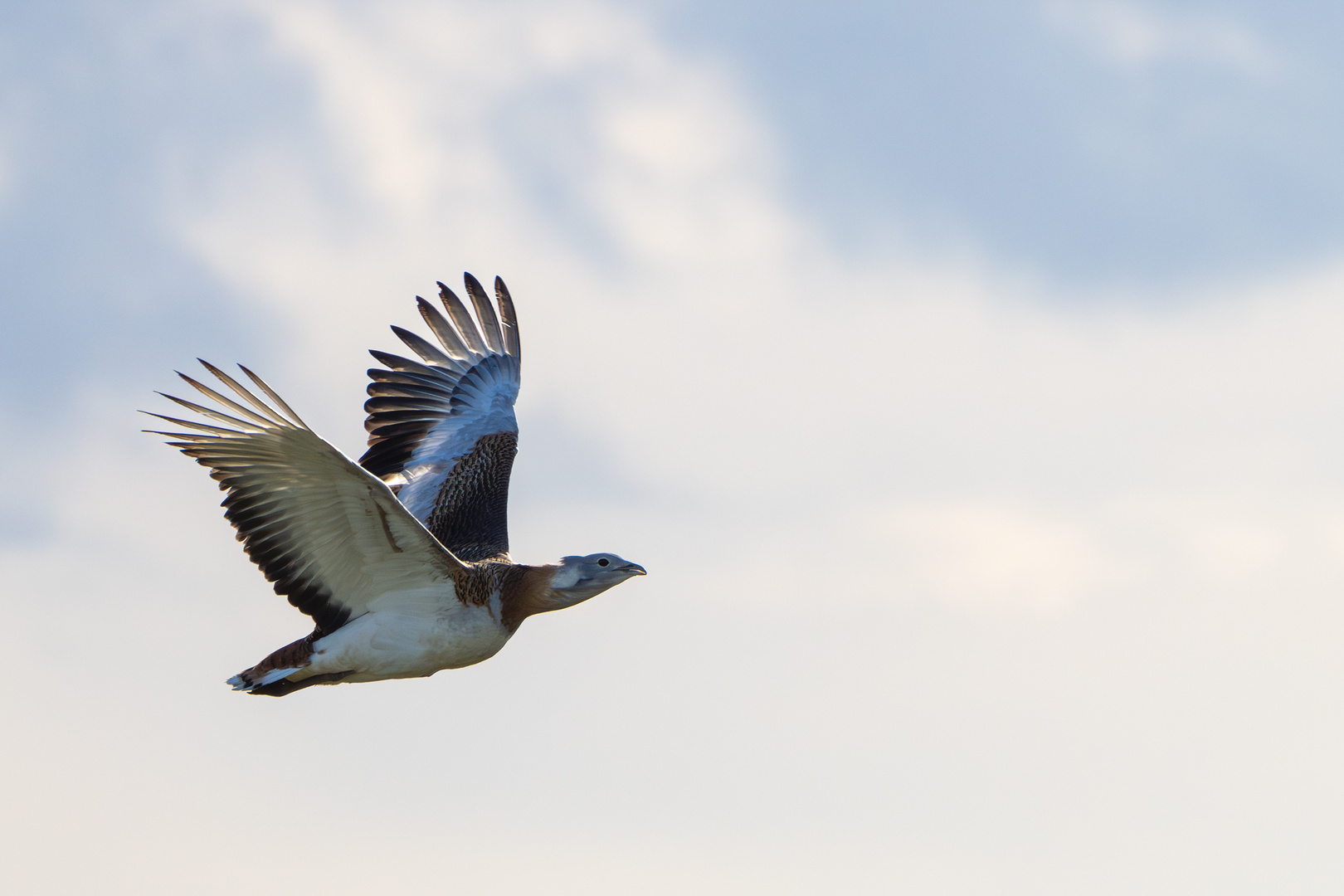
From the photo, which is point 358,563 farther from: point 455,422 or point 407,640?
point 455,422

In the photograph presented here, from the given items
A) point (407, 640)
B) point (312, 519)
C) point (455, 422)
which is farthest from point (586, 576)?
point (455, 422)

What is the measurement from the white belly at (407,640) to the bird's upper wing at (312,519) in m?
0.18

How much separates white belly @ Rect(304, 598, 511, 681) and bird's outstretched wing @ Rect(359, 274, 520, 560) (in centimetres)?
230

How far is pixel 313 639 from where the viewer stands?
15938 millimetres

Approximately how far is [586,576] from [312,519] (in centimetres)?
303

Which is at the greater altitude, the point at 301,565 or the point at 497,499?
the point at 497,499

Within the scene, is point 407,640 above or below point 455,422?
below

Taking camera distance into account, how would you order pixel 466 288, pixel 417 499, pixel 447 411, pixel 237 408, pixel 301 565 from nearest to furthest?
pixel 237 408 < pixel 301 565 < pixel 417 499 < pixel 447 411 < pixel 466 288

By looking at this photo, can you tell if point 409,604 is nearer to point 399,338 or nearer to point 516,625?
point 516,625

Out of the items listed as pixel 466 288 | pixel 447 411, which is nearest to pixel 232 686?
pixel 447 411

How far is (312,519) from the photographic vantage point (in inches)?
587

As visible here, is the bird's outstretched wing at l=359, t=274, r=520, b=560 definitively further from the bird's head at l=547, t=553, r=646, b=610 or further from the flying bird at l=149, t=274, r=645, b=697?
the bird's head at l=547, t=553, r=646, b=610

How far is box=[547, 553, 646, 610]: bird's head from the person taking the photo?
15.8 metres

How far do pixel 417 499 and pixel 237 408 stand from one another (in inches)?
227
